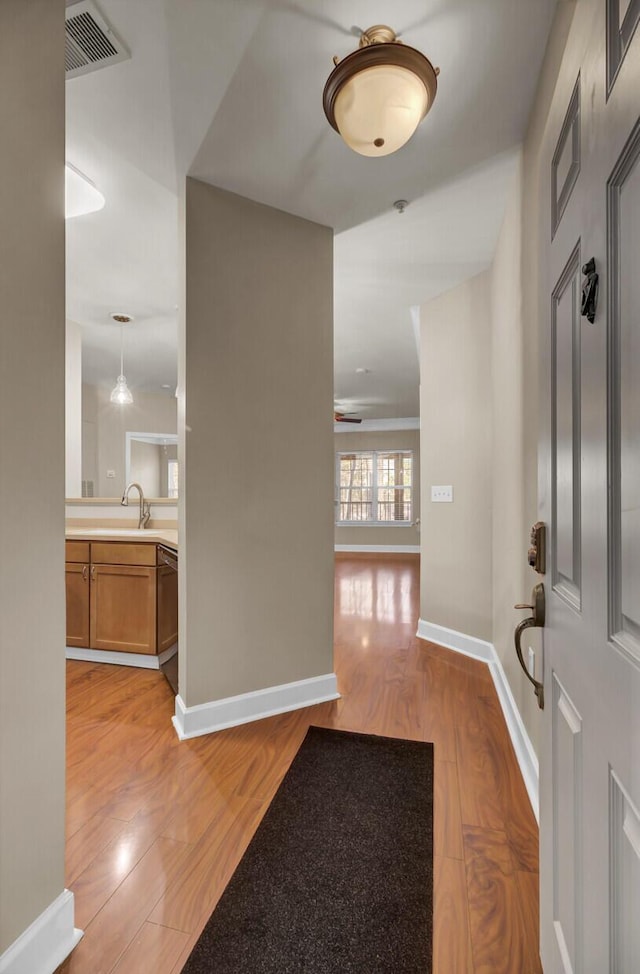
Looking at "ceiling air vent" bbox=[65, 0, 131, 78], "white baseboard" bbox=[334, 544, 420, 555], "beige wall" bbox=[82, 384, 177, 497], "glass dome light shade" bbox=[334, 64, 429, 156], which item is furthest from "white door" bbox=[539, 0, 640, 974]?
"white baseboard" bbox=[334, 544, 420, 555]

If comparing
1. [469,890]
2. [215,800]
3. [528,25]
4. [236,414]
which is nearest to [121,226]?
[236,414]

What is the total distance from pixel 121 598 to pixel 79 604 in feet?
1.10

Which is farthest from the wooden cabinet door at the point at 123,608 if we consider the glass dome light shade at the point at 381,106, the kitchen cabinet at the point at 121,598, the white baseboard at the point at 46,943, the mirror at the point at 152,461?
the mirror at the point at 152,461

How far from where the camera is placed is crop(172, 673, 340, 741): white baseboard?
7.13ft

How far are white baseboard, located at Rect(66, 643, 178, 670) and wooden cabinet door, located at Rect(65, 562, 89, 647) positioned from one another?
0.26ft

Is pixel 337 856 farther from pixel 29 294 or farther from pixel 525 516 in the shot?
pixel 29 294

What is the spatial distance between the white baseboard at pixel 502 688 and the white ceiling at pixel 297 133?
247 cm

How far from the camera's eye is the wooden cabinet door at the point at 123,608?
296cm

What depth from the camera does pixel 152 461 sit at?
7.48 metres

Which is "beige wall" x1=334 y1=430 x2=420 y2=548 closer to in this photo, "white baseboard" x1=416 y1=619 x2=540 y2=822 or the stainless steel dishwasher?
"white baseboard" x1=416 y1=619 x2=540 y2=822

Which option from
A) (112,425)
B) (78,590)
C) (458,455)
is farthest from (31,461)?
(112,425)

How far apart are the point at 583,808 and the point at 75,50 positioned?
2450 millimetres

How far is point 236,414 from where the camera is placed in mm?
2316

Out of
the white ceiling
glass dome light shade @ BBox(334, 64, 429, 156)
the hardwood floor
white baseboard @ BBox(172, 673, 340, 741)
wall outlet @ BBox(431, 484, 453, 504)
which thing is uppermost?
the white ceiling
